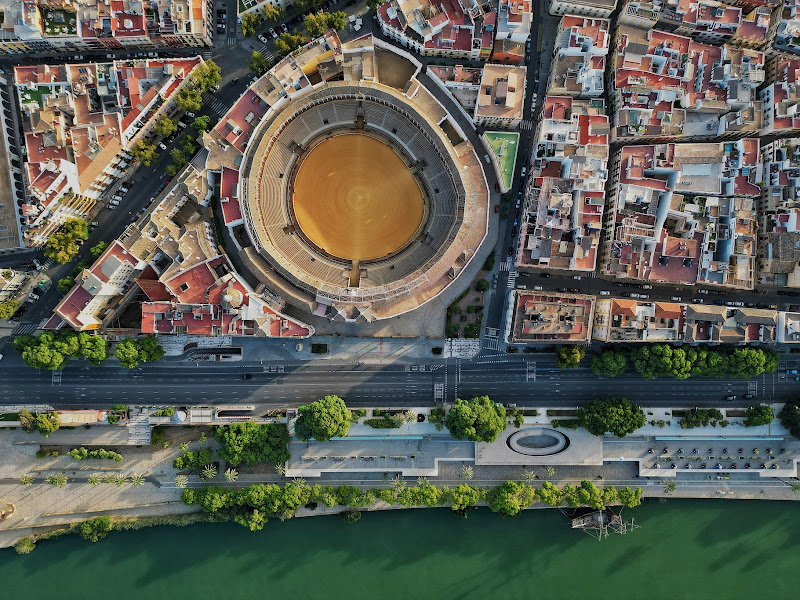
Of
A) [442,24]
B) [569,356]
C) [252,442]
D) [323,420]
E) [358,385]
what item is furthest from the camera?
[358,385]

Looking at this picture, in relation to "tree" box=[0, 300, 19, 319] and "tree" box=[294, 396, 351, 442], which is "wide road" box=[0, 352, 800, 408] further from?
"tree" box=[0, 300, 19, 319]

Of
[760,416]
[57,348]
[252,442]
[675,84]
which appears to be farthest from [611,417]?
[57,348]

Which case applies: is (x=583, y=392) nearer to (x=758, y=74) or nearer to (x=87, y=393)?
(x=758, y=74)

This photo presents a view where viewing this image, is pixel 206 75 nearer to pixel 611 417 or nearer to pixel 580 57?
pixel 580 57

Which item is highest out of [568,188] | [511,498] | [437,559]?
[568,188]

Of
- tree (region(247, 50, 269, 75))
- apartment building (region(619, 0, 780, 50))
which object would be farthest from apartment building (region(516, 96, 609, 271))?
tree (region(247, 50, 269, 75))

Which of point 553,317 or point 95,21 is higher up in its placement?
point 95,21

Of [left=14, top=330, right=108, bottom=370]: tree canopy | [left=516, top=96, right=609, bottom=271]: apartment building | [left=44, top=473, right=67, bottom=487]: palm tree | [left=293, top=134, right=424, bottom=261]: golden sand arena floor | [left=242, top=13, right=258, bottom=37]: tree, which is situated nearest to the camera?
[left=14, top=330, right=108, bottom=370]: tree canopy
